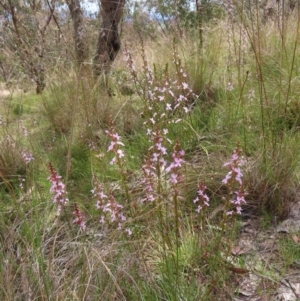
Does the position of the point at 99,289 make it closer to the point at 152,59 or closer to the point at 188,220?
the point at 188,220

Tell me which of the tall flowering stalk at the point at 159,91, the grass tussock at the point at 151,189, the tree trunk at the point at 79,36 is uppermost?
the tree trunk at the point at 79,36

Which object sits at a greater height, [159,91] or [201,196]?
[159,91]

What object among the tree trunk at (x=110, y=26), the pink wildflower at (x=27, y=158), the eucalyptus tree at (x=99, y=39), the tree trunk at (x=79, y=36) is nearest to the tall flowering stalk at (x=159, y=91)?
the eucalyptus tree at (x=99, y=39)

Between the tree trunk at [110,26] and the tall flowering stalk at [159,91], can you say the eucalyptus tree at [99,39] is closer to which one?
the tree trunk at [110,26]

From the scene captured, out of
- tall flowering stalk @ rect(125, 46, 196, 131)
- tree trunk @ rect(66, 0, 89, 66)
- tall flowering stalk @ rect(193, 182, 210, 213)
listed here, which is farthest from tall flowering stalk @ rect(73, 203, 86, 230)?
tree trunk @ rect(66, 0, 89, 66)

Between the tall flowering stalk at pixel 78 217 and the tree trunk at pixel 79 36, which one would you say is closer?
the tall flowering stalk at pixel 78 217

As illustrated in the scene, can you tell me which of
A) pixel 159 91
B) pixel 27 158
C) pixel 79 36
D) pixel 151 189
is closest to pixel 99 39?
pixel 79 36

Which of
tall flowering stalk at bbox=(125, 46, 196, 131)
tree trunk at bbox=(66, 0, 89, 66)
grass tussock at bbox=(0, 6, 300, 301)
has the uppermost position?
tree trunk at bbox=(66, 0, 89, 66)

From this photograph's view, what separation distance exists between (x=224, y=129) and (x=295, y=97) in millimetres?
559

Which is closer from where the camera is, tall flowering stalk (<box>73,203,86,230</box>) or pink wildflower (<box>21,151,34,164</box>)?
tall flowering stalk (<box>73,203,86,230</box>)

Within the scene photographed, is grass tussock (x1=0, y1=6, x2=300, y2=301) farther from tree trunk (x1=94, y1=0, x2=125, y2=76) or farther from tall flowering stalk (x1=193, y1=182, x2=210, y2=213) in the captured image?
tree trunk (x1=94, y1=0, x2=125, y2=76)

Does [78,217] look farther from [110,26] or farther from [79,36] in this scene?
[110,26]

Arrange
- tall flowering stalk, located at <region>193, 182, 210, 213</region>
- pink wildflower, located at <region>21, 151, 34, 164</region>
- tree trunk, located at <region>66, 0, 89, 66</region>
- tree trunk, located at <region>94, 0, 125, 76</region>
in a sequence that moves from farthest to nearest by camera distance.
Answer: tree trunk, located at <region>94, 0, 125, 76</region> → tree trunk, located at <region>66, 0, 89, 66</region> → pink wildflower, located at <region>21, 151, 34, 164</region> → tall flowering stalk, located at <region>193, 182, 210, 213</region>

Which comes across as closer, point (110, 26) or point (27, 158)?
Answer: point (27, 158)
